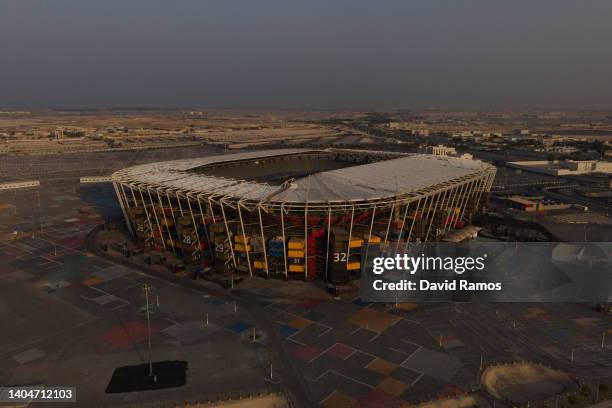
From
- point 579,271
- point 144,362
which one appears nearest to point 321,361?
point 144,362

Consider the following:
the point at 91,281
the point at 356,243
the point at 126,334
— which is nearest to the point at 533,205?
the point at 356,243

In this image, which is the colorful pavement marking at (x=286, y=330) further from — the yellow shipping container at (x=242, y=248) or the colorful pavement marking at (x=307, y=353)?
the yellow shipping container at (x=242, y=248)

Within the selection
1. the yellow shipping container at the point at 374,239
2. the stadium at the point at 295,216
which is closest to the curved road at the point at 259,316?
the stadium at the point at 295,216

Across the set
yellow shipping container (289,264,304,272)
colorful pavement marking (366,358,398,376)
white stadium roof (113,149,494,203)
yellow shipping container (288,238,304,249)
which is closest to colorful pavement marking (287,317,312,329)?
colorful pavement marking (366,358,398,376)

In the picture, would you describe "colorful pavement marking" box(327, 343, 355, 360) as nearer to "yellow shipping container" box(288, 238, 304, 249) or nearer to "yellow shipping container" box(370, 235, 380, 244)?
"yellow shipping container" box(288, 238, 304, 249)

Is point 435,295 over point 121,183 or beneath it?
beneath

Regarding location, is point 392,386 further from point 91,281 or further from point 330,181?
point 91,281

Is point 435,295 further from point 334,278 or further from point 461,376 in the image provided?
point 461,376
